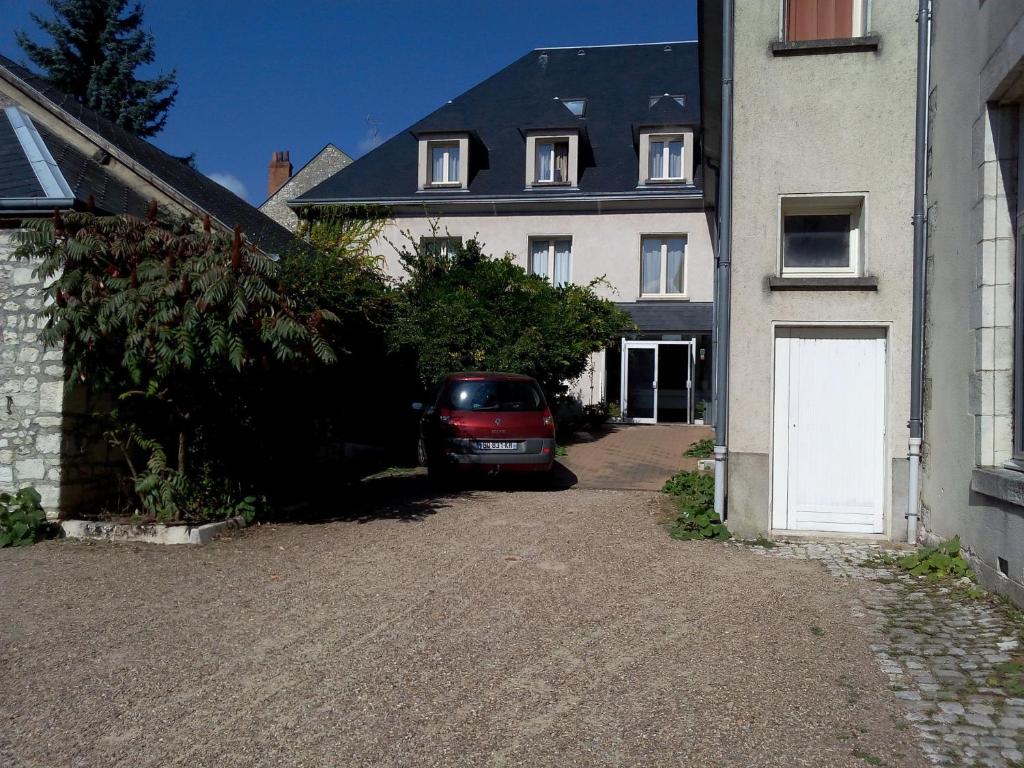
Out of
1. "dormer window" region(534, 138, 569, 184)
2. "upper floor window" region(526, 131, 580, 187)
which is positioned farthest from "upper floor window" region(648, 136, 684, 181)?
"dormer window" region(534, 138, 569, 184)

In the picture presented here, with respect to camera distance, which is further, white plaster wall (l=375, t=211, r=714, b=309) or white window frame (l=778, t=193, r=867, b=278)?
white plaster wall (l=375, t=211, r=714, b=309)

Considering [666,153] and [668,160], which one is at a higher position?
[666,153]

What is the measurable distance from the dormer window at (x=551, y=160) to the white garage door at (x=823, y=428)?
17496 millimetres

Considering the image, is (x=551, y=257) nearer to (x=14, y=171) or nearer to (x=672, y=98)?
(x=672, y=98)

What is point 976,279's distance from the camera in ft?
21.9

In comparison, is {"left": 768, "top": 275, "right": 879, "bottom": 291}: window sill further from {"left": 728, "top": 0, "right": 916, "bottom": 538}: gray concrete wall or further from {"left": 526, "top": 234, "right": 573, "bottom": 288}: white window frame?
{"left": 526, "top": 234, "right": 573, "bottom": 288}: white window frame

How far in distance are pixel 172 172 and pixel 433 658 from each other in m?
14.3

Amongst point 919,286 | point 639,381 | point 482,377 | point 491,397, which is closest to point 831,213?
point 919,286

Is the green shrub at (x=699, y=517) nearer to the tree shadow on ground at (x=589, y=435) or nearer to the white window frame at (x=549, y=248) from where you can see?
the tree shadow on ground at (x=589, y=435)

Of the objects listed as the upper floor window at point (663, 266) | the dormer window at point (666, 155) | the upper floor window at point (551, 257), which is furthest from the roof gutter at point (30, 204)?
the dormer window at point (666, 155)

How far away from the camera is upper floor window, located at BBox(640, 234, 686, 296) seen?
954 inches

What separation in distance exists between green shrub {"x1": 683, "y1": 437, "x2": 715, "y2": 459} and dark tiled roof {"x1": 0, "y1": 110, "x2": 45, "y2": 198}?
10.5 meters

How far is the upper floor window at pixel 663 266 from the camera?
79.5ft

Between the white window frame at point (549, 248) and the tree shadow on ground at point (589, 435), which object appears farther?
the white window frame at point (549, 248)
